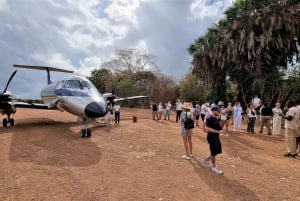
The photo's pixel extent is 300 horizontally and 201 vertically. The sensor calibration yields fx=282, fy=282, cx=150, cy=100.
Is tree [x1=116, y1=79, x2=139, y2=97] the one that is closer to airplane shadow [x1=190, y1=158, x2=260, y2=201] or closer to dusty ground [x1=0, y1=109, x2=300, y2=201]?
dusty ground [x1=0, y1=109, x2=300, y2=201]

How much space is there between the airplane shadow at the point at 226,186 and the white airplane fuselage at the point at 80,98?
5067mm

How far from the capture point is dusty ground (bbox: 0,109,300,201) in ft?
19.1

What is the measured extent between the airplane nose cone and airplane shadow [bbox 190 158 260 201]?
481cm

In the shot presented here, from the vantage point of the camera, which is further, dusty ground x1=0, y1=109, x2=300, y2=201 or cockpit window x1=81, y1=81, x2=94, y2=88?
cockpit window x1=81, y1=81, x2=94, y2=88

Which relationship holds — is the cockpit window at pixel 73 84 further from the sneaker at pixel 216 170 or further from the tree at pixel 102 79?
the tree at pixel 102 79

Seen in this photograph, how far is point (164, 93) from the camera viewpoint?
43938 millimetres

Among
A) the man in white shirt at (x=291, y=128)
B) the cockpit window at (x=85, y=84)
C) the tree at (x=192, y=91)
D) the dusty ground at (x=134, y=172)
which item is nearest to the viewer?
the dusty ground at (x=134, y=172)

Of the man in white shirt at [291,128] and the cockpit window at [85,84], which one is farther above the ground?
the cockpit window at [85,84]

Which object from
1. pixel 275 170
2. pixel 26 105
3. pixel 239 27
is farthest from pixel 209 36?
pixel 275 170

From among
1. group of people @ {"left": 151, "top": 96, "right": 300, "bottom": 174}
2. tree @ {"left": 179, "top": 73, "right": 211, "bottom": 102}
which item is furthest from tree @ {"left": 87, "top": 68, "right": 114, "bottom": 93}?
group of people @ {"left": 151, "top": 96, "right": 300, "bottom": 174}

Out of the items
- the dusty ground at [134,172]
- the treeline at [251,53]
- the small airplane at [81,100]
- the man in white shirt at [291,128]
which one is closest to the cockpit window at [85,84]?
the small airplane at [81,100]

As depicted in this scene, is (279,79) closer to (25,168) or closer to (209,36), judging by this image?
(209,36)

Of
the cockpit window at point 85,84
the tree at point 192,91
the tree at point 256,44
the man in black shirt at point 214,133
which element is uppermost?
the tree at point 256,44

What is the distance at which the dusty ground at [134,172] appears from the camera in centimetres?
583
